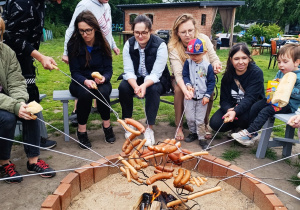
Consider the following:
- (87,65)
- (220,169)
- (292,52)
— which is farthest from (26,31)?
(292,52)

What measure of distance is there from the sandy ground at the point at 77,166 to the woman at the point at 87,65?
20 centimetres

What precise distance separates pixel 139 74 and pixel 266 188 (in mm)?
2332

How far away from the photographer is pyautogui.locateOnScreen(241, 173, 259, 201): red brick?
2654 millimetres

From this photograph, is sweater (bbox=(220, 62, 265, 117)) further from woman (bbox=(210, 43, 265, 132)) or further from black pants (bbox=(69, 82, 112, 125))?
black pants (bbox=(69, 82, 112, 125))

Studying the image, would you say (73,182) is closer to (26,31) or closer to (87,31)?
(26,31)

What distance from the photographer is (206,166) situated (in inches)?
122

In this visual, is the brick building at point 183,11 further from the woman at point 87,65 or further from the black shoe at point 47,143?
the black shoe at point 47,143

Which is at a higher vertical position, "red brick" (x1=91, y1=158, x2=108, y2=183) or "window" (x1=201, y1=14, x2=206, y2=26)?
"window" (x1=201, y1=14, x2=206, y2=26)

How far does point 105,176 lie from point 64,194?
70 centimetres

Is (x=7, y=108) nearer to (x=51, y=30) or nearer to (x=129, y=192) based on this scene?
(x=129, y=192)

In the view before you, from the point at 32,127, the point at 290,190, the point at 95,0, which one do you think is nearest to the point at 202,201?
the point at 290,190

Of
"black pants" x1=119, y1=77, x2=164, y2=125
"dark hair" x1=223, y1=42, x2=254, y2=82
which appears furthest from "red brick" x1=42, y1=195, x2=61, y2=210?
"dark hair" x1=223, y1=42, x2=254, y2=82

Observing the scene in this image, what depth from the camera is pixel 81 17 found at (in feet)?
11.9

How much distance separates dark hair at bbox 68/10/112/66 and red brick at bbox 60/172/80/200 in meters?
1.71
